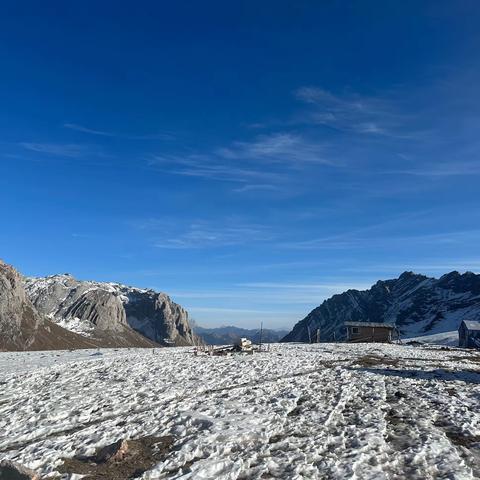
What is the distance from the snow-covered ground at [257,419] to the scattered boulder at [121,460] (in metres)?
0.40

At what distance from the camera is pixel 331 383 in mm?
24969

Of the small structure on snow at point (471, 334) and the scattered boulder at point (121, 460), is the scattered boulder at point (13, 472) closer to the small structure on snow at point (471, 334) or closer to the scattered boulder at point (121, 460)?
the scattered boulder at point (121, 460)

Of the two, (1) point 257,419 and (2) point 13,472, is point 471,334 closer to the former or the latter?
(1) point 257,419

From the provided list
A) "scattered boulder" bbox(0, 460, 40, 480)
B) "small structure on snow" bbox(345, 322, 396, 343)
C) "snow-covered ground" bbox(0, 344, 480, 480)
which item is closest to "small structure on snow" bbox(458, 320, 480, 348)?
"small structure on snow" bbox(345, 322, 396, 343)

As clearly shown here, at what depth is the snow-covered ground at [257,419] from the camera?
41.3 feet

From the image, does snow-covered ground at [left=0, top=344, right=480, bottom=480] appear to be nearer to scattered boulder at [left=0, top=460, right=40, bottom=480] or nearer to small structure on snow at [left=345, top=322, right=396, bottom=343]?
scattered boulder at [left=0, top=460, right=40, bottom=480]

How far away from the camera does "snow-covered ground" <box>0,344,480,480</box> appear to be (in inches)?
496

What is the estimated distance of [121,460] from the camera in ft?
43.3

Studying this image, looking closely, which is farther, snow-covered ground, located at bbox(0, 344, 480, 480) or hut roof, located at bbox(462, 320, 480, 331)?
hut roof, located at bbox(462, 320, 480, 331)

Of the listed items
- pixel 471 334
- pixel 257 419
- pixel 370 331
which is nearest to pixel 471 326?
pixel 471 334

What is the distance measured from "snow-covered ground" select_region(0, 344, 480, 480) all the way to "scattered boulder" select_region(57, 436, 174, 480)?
1.31 feet

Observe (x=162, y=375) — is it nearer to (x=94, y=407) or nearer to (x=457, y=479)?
(x=94, y=407)

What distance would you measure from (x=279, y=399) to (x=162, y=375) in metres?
9.46

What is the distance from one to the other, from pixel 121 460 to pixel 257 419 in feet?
18.2
